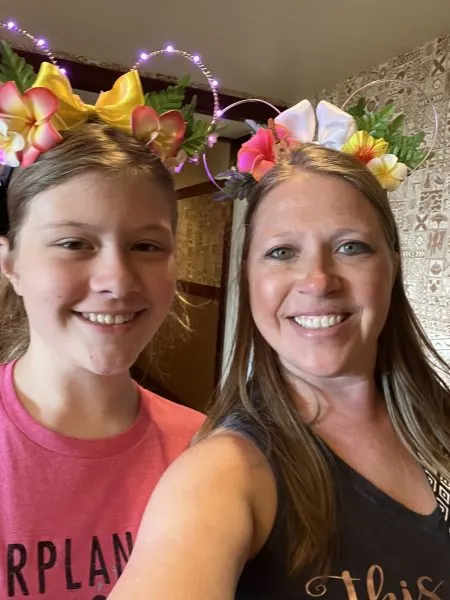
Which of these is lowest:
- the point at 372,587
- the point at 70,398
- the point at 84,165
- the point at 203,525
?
the point at 372,587

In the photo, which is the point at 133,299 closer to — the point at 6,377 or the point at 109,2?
the point at 6,377

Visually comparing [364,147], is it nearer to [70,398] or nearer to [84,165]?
[84,165]

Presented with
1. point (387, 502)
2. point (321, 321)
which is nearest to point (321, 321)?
point (321, 321)

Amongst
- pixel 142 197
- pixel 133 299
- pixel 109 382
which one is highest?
pixel 142 197

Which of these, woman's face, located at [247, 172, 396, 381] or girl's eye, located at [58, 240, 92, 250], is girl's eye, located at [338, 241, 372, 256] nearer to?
woman's face, located at [247, 172, 396, 381]

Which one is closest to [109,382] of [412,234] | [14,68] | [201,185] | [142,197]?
[142,197]

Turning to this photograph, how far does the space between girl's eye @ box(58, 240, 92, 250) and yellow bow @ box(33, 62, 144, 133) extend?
0.23 m

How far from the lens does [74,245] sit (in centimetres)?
95

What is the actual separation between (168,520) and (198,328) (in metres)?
4.07

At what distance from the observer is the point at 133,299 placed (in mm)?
979

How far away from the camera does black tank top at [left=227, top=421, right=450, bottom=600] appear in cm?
79

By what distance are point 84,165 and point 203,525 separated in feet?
1.93

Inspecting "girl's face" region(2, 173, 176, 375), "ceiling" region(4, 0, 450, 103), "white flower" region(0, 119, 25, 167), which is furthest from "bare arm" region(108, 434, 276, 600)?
"ceiling" region(4, 0, 450, 103)

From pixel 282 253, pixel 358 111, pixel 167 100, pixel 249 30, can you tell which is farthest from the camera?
pixel 249 30
